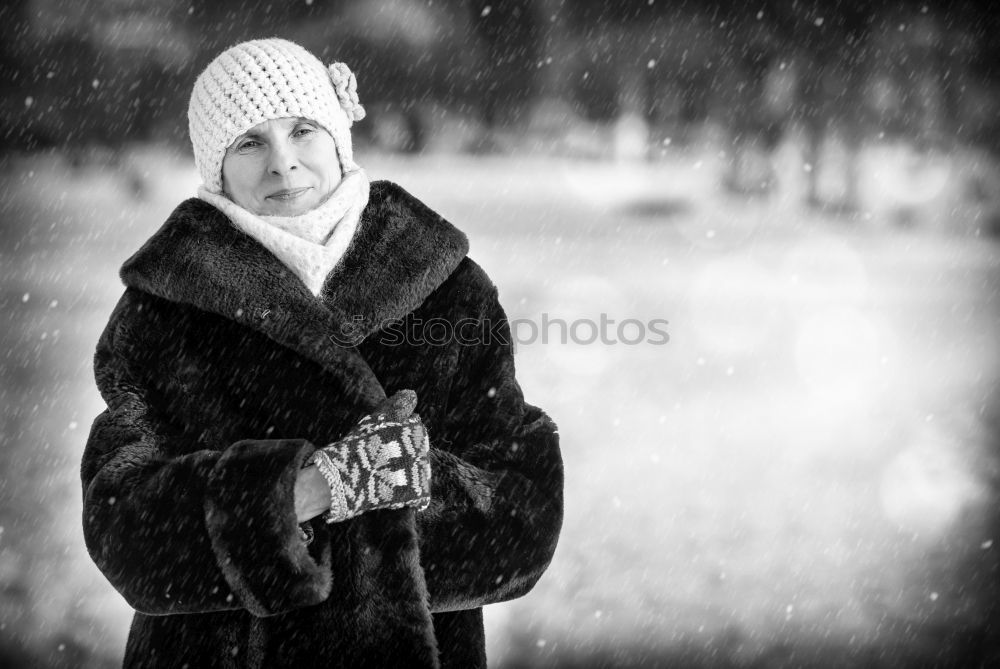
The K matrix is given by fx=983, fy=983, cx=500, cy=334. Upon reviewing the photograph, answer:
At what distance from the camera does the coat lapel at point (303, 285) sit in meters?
1.32

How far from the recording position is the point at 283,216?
4.50 feet

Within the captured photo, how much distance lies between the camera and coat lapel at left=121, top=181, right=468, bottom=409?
1.32m

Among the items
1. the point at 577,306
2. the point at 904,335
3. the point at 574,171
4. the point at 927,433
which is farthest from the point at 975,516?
the point at 574,171

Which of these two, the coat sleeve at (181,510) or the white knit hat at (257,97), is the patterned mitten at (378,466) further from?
the white knit hat at (257,97)

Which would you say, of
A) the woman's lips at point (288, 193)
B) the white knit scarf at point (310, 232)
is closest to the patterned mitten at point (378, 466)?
the white knit scarf at point (310, 232)

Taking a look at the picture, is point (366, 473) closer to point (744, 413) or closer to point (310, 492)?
point (310, 492)

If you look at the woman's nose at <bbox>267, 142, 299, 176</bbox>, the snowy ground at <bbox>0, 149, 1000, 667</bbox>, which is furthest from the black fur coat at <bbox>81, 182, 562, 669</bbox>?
the snowy ground at <bbox>0, 149, 1000, 667</bbox>

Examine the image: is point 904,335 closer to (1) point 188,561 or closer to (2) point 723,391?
(2) point 723,391

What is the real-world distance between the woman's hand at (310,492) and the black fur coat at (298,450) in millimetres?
17

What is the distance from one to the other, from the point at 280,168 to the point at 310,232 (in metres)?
0.10

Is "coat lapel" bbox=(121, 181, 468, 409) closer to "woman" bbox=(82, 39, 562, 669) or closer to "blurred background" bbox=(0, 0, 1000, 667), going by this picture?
"woman" bbox=(82, 39, 562, 669)

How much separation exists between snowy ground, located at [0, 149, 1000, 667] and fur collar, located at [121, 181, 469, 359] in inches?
62.8

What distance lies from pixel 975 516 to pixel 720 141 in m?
1.46

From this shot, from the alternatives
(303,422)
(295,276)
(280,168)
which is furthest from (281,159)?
(303,422)
